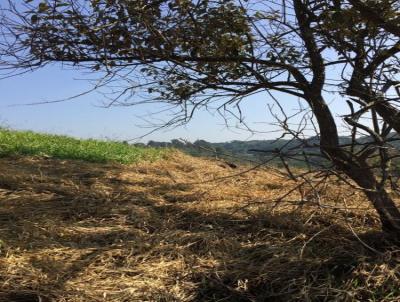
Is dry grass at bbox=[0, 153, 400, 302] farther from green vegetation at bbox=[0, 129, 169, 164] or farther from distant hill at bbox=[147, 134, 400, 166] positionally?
green vegetation at bbox=[0, 129, 169, 164]

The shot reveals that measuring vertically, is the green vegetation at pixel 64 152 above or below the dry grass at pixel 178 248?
above

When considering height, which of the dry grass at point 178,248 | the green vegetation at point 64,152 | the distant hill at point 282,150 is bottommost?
the dry grass at point 178,248

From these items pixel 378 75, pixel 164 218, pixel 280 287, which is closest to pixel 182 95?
pixel 164 218

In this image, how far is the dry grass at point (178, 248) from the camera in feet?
9.36

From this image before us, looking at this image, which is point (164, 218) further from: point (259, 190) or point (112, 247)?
point (259, 190)

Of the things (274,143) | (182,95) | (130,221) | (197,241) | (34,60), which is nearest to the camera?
(274,143)

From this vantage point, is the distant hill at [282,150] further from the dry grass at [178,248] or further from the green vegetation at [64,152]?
the green vegetation at [64,152]

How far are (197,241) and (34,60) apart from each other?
209cm

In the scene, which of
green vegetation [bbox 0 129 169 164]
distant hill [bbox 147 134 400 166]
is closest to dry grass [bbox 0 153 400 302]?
distant hill [bbox 147 134 400 166]

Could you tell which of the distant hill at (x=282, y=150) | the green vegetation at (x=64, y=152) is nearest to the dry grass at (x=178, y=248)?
the distant hill at (x=282, y=150)

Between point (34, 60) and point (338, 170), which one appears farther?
point (34, 60)

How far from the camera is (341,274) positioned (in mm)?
3045

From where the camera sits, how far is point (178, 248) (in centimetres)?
340

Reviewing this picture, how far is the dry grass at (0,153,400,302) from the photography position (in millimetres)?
2854
